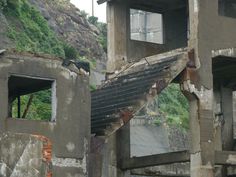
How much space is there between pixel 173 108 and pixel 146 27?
28.6 ft

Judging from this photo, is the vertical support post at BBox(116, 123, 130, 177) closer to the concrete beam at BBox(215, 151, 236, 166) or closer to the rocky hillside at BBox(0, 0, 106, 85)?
the concrete beam at BBox(215, 151, 236, 166)

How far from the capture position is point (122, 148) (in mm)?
20797

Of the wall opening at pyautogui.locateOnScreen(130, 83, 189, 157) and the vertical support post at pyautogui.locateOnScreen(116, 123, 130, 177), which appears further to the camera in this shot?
the wall opening at pyautogui.locateOnScreen(130, 83, 189, 157)

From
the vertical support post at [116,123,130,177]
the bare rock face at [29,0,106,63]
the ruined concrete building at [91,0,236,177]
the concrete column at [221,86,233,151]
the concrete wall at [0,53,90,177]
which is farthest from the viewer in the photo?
the bare rock face at [29,0,106,63]

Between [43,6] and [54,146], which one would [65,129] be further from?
[43,6]

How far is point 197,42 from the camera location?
18.9 metres

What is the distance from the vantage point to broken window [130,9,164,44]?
2036 inches

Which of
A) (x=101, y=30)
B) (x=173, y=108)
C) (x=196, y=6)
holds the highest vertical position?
(x=101, y=30)

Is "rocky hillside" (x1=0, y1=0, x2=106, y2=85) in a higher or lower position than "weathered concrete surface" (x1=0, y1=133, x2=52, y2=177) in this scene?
higher

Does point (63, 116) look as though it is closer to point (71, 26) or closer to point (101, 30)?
point (71, 26)

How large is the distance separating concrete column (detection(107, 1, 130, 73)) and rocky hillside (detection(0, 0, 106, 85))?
414 inches

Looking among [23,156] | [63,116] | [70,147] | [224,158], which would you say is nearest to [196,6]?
[224,158]

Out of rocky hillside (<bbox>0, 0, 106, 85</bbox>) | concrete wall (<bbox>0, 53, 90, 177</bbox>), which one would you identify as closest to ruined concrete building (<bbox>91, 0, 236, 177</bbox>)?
concrete wall (<bbox>0, 53, 90, 177</bbox>)

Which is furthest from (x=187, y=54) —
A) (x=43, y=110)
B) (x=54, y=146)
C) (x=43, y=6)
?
(x=43, y=6)
